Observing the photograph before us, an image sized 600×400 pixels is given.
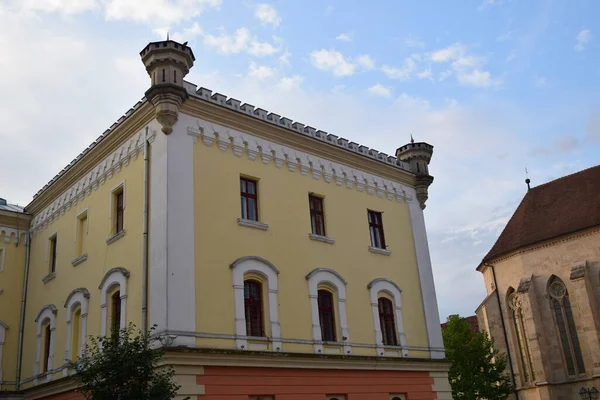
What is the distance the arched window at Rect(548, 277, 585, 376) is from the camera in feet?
118

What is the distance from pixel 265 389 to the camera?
16844mm

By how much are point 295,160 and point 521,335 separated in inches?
1008

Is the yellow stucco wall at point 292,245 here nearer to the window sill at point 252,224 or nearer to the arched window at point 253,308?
the window sill at point 252,224

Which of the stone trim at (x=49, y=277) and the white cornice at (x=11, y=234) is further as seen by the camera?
the white cornice at (x=11, y=234)

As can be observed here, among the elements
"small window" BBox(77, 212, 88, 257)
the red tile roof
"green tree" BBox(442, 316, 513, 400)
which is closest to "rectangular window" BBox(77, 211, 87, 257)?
"small window" BBox(77, 212, 88, 257)

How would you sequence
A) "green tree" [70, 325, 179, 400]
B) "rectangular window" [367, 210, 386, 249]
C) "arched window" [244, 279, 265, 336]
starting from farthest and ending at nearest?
"rectangular window" [367, 210, 386, 249] < "arched window" [244, 279, 265, 336] < "green tree" [70, 325, 179, 400]

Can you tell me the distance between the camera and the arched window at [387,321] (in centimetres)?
2144

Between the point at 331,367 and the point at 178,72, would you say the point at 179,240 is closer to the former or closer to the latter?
the point at 178,72

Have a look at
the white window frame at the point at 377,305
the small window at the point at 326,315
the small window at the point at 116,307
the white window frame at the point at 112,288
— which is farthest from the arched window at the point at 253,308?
the white window frame at the point at 377,305

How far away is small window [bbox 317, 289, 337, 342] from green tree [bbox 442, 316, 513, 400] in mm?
14200

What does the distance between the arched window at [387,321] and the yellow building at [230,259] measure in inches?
2.9

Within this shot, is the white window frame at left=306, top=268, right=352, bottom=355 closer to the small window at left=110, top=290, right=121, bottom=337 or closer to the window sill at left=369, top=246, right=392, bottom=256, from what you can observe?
the window sill at left=369, top=246, right=392, bottom=256

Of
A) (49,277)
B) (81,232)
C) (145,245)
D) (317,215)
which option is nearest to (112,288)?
(145,245)

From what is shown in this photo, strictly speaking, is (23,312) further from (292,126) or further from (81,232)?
(292,126)
